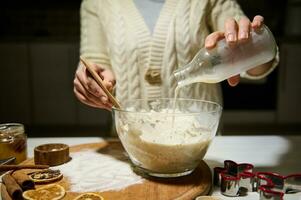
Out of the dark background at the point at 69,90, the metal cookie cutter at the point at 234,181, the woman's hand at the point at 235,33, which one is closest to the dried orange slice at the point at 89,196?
the metal cookie cutter at the point at 234,181

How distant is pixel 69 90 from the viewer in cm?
288

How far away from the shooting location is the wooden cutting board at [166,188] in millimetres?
706

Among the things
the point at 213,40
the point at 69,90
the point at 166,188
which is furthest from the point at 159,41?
the point at 69,90

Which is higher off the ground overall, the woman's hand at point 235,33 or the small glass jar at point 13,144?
the woman's hand at point 235,33

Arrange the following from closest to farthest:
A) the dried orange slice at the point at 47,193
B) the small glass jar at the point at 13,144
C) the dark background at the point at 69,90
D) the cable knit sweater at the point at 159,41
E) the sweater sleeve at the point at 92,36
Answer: the dried orange slice at the point at 47,193
the small glass jar at the point at 13,144
the cable knit sweater at the point at 159,41
the sweater sleeve at the point at 92,36
the dark background at the point at 69,90

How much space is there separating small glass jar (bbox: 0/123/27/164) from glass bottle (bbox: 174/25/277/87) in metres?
0.41

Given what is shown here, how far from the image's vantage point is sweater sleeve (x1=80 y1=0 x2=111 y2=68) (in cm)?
127

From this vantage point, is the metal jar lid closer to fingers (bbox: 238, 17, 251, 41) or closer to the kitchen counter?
the kitchen counter

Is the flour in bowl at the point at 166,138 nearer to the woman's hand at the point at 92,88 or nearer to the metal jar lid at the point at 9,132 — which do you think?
the woman's hand at the point at 92,88

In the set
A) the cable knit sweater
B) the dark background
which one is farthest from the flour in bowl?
the dark background

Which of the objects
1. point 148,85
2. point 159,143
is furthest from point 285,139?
point 159,143

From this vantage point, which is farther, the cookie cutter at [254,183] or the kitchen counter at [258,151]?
the kitchen counter at [258,151]

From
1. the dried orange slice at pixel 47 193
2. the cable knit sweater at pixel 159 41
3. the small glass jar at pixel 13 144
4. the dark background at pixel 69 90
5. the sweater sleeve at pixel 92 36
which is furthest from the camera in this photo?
the dark background at pixel 69 90

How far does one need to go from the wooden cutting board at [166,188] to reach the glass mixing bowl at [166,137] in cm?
2
